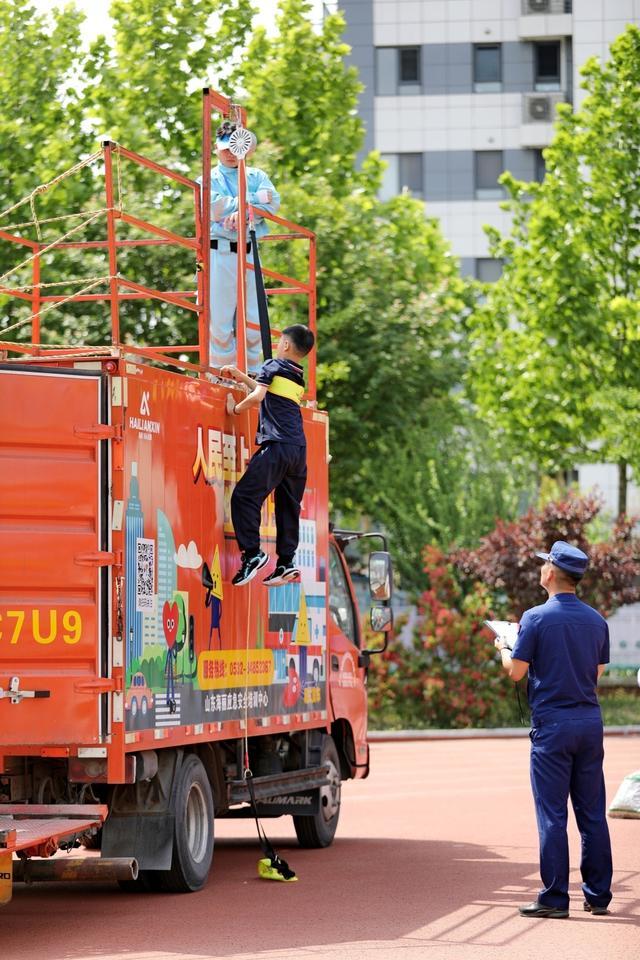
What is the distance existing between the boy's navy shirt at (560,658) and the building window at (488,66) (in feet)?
158

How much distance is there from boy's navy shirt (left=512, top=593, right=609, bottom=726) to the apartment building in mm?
46804

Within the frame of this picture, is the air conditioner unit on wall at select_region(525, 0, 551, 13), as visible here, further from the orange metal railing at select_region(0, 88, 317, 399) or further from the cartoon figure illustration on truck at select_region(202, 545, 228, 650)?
the cartoon figure illustration on truck at select_region(202, 545, 228, 650)

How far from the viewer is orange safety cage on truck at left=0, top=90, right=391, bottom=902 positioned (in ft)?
34.1

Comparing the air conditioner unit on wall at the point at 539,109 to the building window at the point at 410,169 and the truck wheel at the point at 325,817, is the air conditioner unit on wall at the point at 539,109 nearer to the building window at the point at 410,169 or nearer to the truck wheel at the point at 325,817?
the building window at the point at 410,169

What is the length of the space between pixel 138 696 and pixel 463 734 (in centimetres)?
1918

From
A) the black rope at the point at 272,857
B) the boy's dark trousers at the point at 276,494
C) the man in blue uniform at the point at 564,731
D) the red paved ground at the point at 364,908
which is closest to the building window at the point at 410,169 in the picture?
the red paved ground at the point at 364,908

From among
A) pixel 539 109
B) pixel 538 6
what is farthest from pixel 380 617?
pixel 538 6

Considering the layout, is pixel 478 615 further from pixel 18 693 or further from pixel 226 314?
pixel 18 693

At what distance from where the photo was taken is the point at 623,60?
36.7m

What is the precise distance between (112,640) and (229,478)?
2.13m

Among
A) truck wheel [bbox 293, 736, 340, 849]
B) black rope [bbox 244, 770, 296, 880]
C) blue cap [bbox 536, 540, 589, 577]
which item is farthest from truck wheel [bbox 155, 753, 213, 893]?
truck wheel [bbox 293, 736, 340, 849]

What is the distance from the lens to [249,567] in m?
12.0

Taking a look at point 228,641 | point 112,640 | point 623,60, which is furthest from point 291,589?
point 623,60

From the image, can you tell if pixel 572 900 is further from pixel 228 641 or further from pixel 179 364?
pixel 179 364
